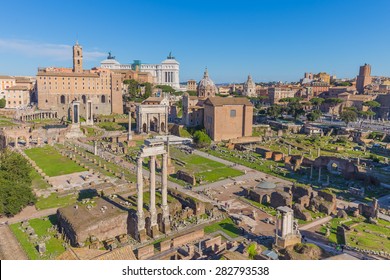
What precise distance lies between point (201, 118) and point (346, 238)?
5163 cm

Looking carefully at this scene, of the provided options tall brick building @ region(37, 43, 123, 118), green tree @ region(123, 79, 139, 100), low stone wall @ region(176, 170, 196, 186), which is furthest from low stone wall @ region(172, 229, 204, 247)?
green tree @ region(123, 79, 139, 100)

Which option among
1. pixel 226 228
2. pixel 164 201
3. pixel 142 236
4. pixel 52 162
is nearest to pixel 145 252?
pixel 142 236

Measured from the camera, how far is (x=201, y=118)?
74.8 meters

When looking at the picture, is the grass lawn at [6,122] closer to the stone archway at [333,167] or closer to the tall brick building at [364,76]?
the stone archway at [333,167]

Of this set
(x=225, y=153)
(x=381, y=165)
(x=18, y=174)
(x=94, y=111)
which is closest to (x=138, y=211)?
(x=18, y=174)

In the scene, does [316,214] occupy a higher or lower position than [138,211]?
lower

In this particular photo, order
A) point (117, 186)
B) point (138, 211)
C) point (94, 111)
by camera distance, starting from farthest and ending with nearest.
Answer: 1. point (94, 111)
2. point (117, 186)
3. point (138, 211)

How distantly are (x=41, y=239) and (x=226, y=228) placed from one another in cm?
1392

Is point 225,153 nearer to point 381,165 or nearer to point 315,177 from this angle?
point 315,177

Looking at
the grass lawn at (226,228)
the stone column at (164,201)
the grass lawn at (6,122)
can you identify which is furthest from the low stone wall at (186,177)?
the grass lawn at (6,122)

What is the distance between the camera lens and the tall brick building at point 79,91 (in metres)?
85.4

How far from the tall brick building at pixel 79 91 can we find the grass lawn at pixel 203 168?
41.7 m

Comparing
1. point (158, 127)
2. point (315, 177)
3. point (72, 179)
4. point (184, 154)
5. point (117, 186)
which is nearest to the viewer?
point (117, 186)

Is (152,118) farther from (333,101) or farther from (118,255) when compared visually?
(333,101)
